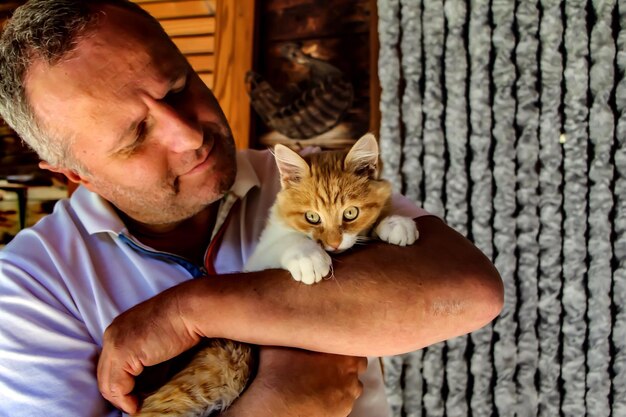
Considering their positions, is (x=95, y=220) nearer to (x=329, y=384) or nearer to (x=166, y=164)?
(x=166, y=164)

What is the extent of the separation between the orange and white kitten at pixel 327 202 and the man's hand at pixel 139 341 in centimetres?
25

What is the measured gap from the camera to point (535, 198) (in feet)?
5.98

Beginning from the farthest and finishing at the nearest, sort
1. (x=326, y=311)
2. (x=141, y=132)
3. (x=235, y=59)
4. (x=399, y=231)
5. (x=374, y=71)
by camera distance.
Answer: (x=235, y=59) < (x=374, y=71) < (x=141, y=132) < (x=399, y=231) < (x=326, y=311)

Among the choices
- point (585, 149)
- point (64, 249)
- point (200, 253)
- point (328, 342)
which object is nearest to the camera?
point (328, 342)

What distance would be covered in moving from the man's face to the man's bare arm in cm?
32

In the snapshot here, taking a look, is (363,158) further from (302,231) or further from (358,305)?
(358,305)

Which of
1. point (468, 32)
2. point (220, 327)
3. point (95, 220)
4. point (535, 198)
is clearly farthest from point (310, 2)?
point (220, 327)

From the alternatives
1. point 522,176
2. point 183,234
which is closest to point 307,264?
point 183,234

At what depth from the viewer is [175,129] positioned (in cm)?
111

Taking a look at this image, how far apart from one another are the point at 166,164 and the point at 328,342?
557 millimetres

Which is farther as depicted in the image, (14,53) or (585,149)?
(585,149)

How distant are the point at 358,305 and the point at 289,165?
18.6 inches

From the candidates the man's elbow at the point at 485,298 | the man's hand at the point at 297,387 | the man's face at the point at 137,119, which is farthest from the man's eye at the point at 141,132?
the man's elbow at the point at 485,298

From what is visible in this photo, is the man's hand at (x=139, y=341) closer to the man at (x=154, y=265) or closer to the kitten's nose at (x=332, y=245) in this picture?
the man at (x=154, y=265)
